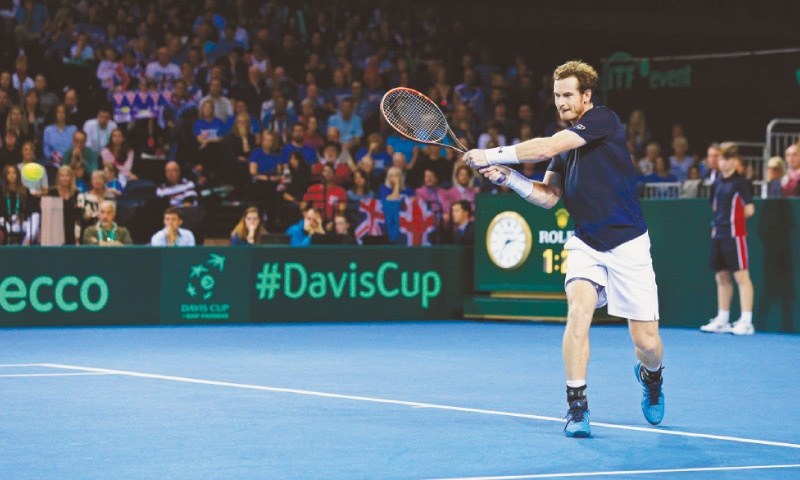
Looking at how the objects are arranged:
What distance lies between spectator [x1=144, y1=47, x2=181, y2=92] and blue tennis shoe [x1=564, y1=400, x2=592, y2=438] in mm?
13977


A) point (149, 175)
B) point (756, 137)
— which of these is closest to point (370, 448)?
point (149, 175)

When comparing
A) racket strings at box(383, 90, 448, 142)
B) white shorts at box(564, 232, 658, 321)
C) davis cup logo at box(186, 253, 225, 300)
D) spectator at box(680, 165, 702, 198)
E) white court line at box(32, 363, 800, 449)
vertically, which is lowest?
white court line at box(32, 363, 800, 449)

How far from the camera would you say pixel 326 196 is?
18.2 meters

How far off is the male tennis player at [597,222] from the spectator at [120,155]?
452 inches

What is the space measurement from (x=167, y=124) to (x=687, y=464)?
14324 millimetres

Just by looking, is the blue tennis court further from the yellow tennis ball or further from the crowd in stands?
the crowd in stands

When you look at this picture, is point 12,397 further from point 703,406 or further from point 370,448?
point 703,406

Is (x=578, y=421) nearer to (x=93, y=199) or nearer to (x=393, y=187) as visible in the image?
(x=93, y=199)

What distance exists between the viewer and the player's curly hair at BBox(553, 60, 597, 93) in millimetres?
7457

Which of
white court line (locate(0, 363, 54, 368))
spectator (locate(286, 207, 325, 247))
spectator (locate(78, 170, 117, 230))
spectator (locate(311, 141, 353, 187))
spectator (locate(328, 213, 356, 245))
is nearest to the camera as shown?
white court line (locate(0, 363, 54, 368))

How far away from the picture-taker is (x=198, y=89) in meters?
20.3

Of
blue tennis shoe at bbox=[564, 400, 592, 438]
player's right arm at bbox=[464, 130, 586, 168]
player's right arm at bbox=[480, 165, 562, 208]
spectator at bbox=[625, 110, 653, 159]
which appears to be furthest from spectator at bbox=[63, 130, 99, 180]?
blue tennis shoe at bbox=[564, 400, 592, 438]

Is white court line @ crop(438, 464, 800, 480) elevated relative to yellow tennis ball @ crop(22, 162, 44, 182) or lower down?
lower down

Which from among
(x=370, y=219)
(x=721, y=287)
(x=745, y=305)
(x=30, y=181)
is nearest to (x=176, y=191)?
(x=30, y=181)
